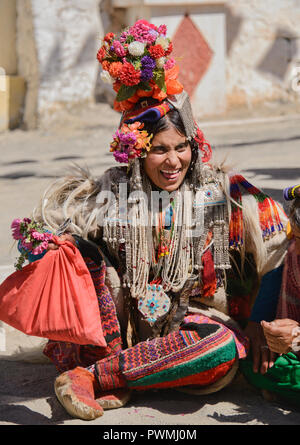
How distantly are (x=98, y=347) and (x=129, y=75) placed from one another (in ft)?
3.69

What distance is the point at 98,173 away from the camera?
6.79m

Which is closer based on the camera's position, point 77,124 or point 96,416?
point 96,416

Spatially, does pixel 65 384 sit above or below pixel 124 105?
below

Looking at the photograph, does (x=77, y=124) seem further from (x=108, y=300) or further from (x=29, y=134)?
(x=108, y=300)

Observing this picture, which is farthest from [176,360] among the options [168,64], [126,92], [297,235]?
[168,64]

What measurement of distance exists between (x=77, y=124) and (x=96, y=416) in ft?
26.0

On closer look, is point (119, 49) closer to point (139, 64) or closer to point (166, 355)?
point (139, 64)

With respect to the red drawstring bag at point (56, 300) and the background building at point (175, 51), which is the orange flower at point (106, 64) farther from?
the background building at point (175, 51)

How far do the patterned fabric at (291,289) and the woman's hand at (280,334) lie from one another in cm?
12

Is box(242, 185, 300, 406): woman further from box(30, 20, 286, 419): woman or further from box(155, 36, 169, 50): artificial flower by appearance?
box(155, 36, 169, 50): artificial flower

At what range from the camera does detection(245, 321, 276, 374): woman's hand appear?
258 cm

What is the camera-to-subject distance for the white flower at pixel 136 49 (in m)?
2.64

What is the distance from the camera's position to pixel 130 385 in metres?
2.66

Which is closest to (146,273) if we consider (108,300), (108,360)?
(108,300)
